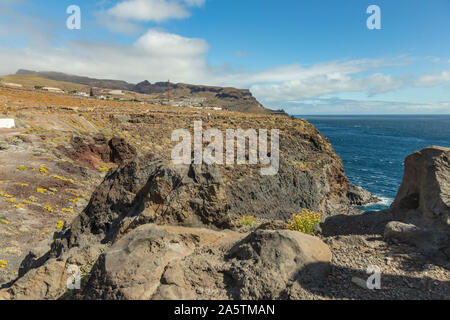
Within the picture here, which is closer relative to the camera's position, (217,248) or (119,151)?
(217,248)

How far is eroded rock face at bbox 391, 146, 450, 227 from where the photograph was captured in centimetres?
721

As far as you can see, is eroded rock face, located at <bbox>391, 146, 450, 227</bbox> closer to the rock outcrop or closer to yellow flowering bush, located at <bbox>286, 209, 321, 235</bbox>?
the rock outcrop

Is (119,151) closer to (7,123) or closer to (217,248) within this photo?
(7,123)

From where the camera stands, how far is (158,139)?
29188 mm

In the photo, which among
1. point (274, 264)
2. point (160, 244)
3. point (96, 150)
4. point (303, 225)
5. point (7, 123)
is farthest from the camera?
point (96, 150)

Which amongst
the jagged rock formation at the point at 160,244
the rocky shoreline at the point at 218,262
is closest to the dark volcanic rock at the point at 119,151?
the jagged rock formation at the point at 160,244

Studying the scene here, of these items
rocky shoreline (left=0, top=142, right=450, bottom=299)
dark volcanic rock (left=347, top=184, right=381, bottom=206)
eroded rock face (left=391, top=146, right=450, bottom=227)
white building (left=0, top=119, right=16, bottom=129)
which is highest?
white building (left=0, top=119, right=16, bottom=129)

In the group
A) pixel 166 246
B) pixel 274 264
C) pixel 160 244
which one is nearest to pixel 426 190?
pixel 274 264

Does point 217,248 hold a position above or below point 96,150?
below

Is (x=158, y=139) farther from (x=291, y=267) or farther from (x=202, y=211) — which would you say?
(x=291, y=267)

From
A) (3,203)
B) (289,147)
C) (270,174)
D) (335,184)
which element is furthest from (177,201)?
(335,184)

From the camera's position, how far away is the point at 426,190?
26.2 feet

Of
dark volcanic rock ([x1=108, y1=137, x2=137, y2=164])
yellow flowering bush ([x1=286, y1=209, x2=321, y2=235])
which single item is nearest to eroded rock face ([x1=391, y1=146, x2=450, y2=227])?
yellow flowering bush ([x1=286, y1=209, x2=321, y2=235])

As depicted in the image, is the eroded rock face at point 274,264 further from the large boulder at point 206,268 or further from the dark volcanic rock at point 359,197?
the dark volcanic rock at point 359,197
